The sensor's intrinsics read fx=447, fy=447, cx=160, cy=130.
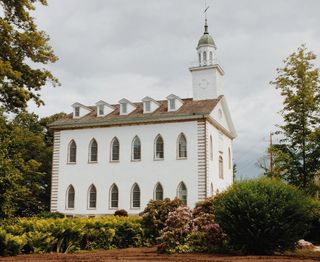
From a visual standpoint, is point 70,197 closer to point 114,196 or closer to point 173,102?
point 114,196

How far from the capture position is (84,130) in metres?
37.8

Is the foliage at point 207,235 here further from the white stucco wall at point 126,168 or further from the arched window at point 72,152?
the arched window at point 72,152

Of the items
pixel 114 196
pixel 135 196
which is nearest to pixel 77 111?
pixel 114 196

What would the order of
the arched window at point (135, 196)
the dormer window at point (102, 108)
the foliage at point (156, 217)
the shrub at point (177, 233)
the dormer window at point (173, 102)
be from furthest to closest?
the dormer window at point (102, 108) < the dormer window at point (173, 102) < the arched window at point (135, 196) < the foliage at point (156, 217) < the shrub at point (177, 233)

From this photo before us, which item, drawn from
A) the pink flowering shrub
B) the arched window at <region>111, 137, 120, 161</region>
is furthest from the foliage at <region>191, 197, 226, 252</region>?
the arched window at <region>111, 137, 120, 161</region>

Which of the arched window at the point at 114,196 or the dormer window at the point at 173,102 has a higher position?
the dormer window at the point at 173,102

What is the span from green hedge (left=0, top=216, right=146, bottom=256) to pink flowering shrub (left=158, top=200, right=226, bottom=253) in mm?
2956

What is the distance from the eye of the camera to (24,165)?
17953 millimetres

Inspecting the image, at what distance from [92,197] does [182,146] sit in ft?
28.7

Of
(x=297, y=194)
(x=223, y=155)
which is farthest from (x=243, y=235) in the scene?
(x=223, y=155)

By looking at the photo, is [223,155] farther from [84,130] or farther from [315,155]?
[315,155]

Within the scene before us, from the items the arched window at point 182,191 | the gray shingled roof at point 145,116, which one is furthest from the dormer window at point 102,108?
the arched window at point 182,191

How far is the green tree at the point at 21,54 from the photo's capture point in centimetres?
1962

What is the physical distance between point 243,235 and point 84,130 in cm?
2489
